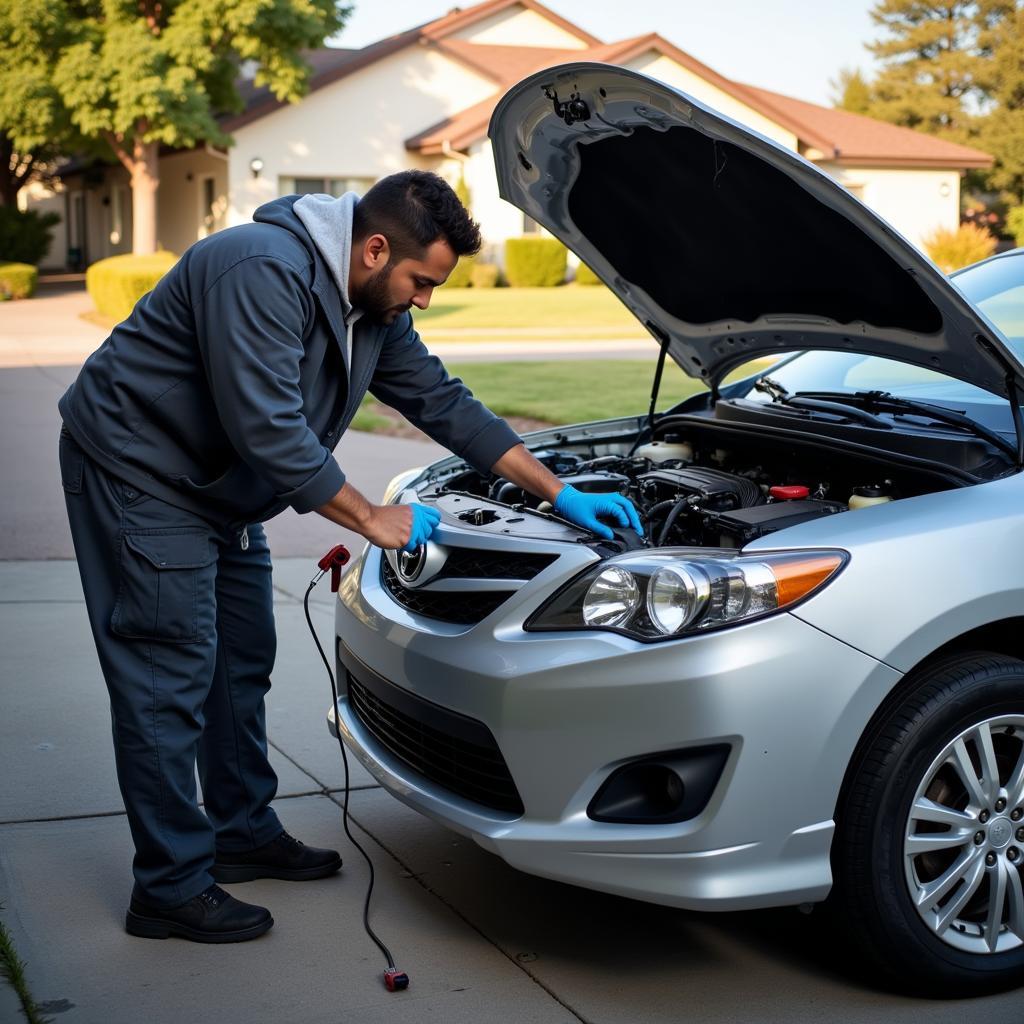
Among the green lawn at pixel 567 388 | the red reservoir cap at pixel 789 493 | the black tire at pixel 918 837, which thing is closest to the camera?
the black tire at pixel 918 837

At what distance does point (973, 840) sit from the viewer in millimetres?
3061

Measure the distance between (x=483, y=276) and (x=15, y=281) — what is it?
10.3 metres

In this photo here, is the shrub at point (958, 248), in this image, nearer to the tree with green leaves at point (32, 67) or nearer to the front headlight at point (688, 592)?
the tree with green leaves at point (32, 67)

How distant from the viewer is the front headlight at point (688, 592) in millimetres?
2861

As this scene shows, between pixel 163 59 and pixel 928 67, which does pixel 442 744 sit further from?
pixel 928 67

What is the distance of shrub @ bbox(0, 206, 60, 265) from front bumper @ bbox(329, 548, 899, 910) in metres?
37.1

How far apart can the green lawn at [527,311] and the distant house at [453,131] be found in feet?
11.8

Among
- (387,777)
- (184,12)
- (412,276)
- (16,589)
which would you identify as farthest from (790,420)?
(184,12)

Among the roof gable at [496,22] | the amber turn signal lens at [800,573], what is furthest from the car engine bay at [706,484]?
the roof gable at [496,22]

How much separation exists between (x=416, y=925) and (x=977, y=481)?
5.61ft

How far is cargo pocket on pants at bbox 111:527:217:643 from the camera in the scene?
325cm

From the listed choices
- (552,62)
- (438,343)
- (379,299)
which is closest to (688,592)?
(379,299)

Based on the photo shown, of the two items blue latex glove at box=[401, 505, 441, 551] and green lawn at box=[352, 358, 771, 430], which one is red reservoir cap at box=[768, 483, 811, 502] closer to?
blue latex glove at box=[401, 505, 441, 551]

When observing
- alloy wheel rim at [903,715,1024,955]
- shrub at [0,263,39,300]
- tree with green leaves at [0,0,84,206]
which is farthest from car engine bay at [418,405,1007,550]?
tree with green leaves at [0,0,84,206]
